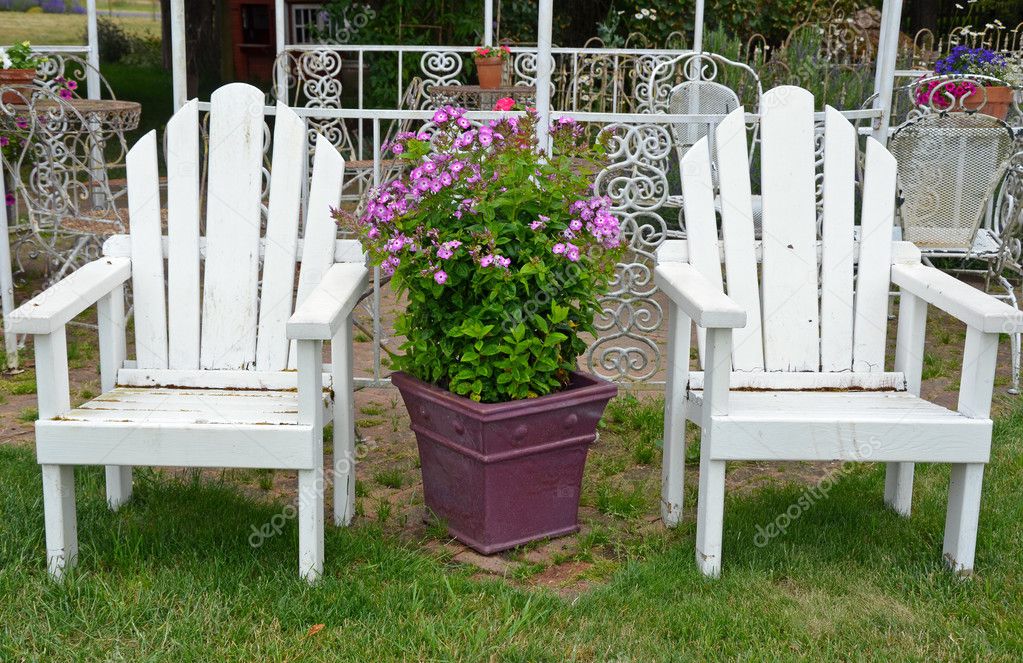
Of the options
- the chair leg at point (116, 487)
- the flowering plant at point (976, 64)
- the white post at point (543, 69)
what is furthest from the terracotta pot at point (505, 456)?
the flowering plant at point (976, 64)

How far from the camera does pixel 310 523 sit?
8.28ft

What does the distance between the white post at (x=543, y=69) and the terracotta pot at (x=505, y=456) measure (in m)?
1.10

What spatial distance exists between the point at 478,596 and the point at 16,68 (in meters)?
3.71

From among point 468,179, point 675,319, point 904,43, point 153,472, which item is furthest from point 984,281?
point 904,43

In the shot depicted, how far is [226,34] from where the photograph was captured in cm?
1399

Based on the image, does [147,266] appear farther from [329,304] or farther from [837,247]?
[837,247]

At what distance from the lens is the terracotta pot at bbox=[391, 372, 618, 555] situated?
2648mm

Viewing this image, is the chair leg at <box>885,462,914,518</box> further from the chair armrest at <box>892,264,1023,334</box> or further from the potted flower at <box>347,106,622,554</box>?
the potted flower at <box>347,106,622,554</box>

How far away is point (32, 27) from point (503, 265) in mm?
15888

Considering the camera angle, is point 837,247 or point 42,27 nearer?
point 837,247

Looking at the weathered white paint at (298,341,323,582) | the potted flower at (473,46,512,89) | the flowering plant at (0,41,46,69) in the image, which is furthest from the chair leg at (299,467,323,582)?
the potted flower at (473,46,512,89)

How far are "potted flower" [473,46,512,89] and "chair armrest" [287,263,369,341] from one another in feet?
14.4

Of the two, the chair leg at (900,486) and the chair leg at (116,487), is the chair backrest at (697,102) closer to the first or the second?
the chair leg at (900,486)

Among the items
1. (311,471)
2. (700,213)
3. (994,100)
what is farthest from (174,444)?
(994,100)
